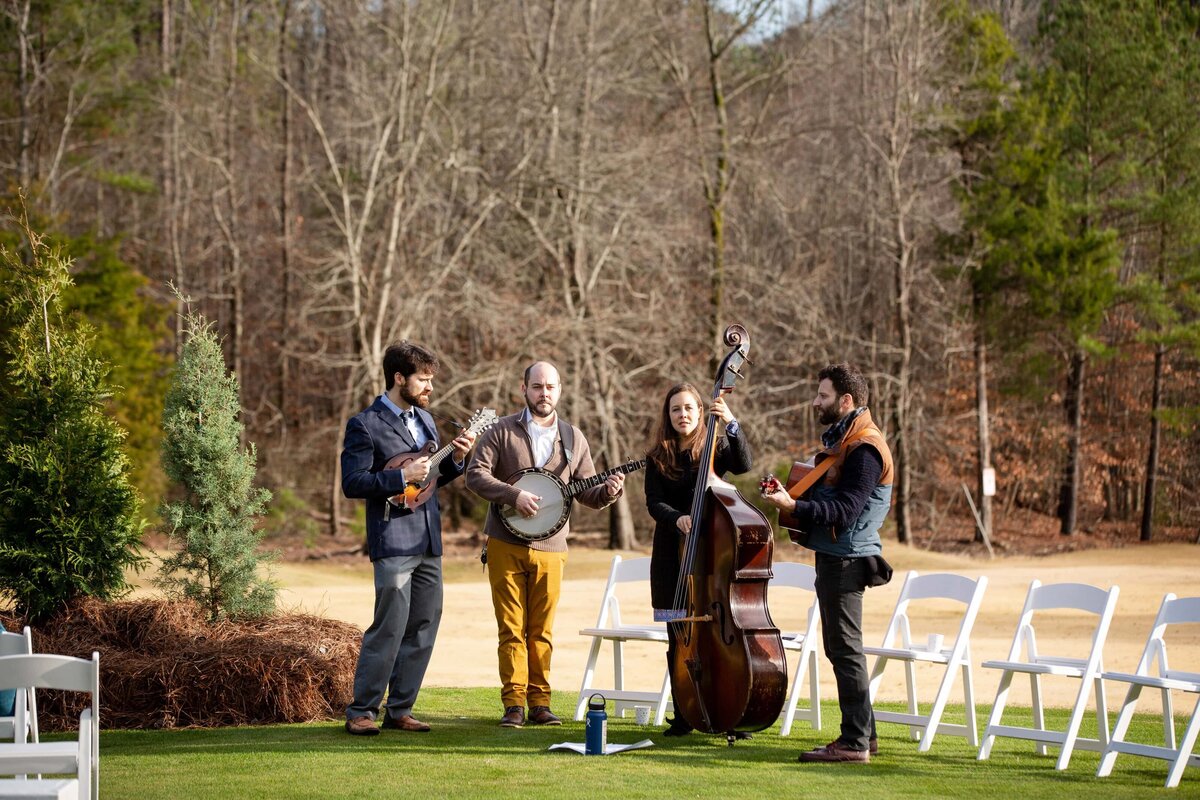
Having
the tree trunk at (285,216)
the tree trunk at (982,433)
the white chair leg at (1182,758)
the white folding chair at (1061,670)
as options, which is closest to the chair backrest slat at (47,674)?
the white folding chair at (1061,670)

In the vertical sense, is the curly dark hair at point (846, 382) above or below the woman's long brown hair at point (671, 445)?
above

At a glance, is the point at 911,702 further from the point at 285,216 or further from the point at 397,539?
the point at 285,216

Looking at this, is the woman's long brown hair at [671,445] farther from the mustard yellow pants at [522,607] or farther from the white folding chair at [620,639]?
the white folding chair at [620,639]

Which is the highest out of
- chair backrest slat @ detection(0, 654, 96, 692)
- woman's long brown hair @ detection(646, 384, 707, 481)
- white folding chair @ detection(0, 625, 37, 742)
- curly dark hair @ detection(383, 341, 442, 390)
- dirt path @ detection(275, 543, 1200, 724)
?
curly dark hair @ detection(383, 341, 442, 390)

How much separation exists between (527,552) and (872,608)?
10.1 metres

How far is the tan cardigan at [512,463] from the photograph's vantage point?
7.61 m

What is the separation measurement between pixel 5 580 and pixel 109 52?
23.5m

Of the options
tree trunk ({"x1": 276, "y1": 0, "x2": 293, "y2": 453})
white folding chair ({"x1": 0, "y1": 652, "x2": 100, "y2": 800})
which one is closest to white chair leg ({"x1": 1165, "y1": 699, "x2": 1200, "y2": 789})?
white folding chair ({"x1": 0, "y1": 652, "x2": 100, "y2": 800})

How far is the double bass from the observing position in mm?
6477

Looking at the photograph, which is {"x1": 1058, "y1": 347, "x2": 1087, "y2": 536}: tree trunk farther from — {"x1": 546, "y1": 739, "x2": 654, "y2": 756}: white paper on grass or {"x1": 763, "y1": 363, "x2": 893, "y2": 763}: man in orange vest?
{"x1": 546, "y1": 739, "x2": 654, "y2": 756}: white paper on grass

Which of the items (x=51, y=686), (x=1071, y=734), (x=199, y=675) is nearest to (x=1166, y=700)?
(x=1071, y=734)

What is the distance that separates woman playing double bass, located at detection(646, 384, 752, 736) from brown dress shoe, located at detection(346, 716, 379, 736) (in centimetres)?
163

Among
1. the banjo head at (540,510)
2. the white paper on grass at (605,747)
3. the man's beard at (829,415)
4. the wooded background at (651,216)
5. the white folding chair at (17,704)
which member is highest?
the wooded background at (651,216)

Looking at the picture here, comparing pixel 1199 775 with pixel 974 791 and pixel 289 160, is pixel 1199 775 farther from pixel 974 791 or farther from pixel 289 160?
pixel 289 160
